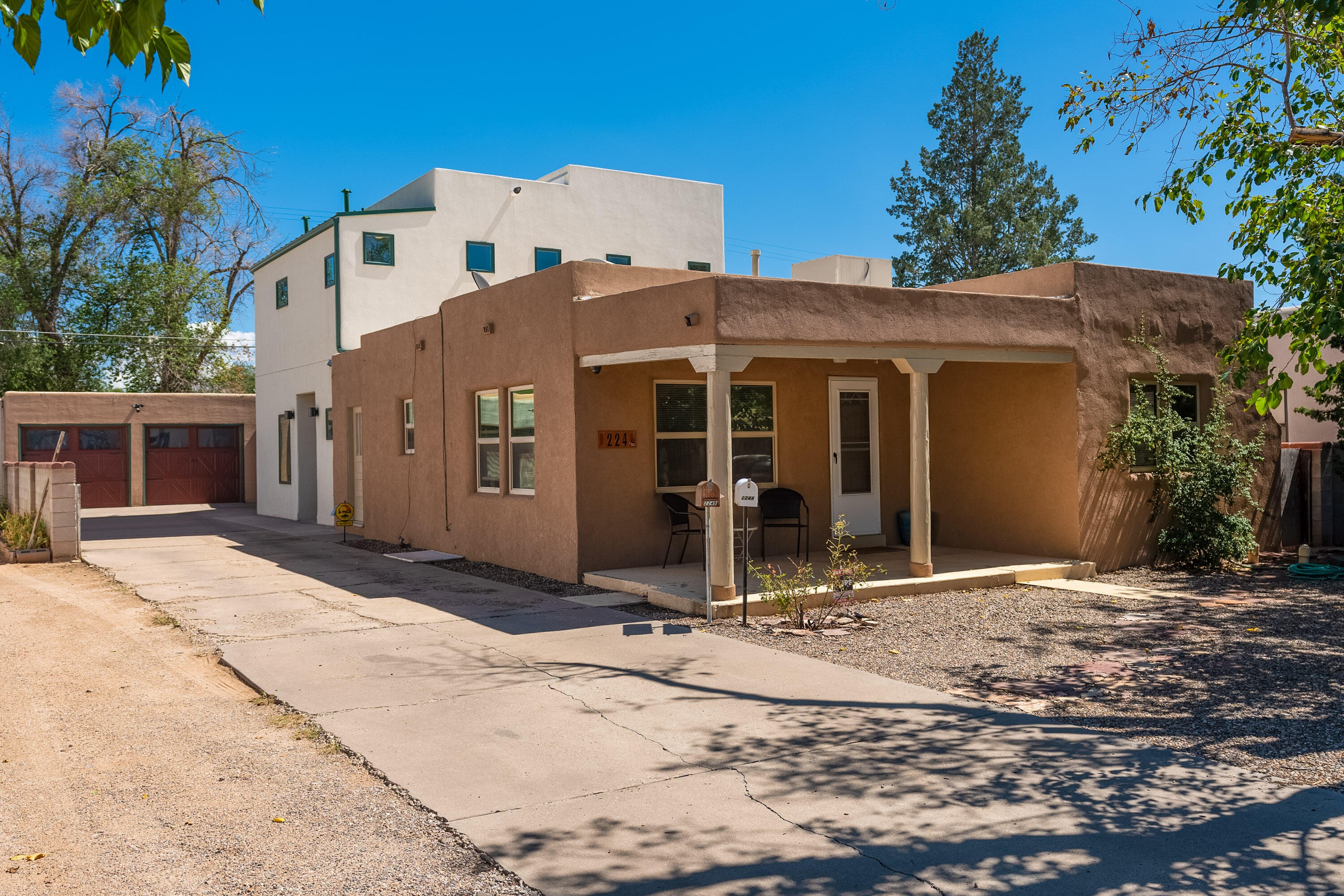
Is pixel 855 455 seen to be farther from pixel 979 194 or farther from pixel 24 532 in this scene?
pixel 979 194

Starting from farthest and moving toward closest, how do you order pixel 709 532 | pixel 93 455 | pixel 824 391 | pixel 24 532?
pixel 93 455 → pixel 24 532 → pixel 824 391 → pixel 709 532

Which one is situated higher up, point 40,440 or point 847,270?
point 847,270

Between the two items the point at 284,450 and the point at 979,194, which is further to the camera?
the point at 979,194

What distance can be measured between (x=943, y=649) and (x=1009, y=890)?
161 inches

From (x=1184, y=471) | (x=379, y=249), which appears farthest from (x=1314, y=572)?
(x=379, y=249)

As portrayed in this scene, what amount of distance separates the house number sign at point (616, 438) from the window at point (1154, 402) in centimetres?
581

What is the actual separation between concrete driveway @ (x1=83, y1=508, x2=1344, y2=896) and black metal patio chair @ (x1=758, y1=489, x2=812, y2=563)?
3309mm

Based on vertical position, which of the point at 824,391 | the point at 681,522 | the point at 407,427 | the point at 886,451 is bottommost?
the point at 681,522

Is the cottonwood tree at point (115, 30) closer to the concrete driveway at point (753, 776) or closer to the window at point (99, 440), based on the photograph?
the concrete driveway at point (753, 776)

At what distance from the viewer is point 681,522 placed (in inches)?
424

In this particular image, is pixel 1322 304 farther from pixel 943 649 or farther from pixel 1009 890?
pixel 1009 890

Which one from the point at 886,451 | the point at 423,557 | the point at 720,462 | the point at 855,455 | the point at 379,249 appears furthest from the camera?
the point at 379,249

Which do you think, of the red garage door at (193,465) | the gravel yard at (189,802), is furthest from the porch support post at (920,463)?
the red garage door at (193,465)

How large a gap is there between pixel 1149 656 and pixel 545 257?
603 inches
